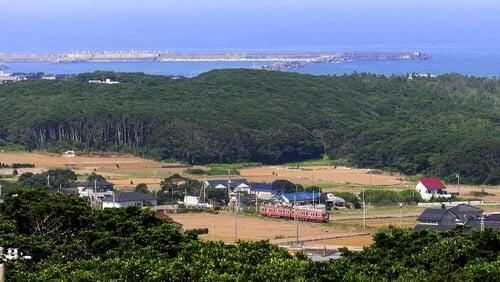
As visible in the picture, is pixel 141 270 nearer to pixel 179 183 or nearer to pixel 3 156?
pixel 179 183

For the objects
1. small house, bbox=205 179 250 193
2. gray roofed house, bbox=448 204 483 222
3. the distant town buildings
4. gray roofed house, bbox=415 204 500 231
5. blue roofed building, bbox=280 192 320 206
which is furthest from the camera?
the distant town buildings

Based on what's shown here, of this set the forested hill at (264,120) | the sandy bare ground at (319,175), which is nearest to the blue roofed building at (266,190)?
the sandy bare ground at (319,175)

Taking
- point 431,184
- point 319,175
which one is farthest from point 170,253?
point 319,175

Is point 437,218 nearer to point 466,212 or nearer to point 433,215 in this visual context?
point 433,215

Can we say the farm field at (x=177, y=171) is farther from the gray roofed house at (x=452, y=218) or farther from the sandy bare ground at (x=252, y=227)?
the sandy bare ground at (x=252, y=227)

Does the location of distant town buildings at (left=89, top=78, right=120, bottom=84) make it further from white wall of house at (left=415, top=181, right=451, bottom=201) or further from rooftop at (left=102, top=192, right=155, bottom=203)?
rooftop at (left=102, top=192, right=155, bottom=203)

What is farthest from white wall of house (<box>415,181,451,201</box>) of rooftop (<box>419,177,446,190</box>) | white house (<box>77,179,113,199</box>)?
white house (<box>77,179,113,199</box>)
